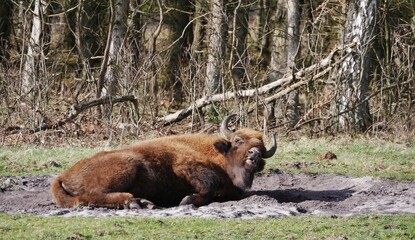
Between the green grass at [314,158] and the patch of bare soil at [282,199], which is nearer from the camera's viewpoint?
the patch of bare soil at [282,199]

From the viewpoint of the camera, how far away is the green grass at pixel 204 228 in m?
9.02

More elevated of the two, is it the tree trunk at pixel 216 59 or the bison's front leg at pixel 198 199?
the tree trunk at pixel 216 59

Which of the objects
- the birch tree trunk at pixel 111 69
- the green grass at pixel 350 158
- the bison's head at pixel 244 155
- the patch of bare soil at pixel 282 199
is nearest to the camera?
the patch of bare soil at pixel 282 199

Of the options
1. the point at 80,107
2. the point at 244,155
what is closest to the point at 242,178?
the point at 244,155

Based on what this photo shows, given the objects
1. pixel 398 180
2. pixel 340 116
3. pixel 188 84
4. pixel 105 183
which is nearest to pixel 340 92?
pixel 340 116

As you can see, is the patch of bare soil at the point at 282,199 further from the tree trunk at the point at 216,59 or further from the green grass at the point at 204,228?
the tree trunk at the point at 216,59

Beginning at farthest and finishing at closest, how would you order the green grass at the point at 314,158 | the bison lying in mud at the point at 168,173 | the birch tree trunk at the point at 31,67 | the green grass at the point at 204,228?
the birch tree trunk at the point at 31,67 < the green grass at the point at 314,158 < the bison lying in mud at the point at 168,173 < the green grass at the point at 204,228

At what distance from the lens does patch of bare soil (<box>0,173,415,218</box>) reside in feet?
35.8

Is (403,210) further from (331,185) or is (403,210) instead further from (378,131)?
(378,131)

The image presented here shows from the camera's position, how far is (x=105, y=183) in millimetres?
11422

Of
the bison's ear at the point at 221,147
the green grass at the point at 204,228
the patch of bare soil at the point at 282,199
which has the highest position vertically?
the bison's ear at the point at 221,147

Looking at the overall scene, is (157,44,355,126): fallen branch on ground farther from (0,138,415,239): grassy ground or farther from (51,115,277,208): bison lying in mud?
(0,138,415,239): grassy ground

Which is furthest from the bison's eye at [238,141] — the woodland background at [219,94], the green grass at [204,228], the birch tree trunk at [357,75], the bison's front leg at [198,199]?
the birch tree trunk at [357,75]

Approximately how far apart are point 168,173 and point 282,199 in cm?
171
